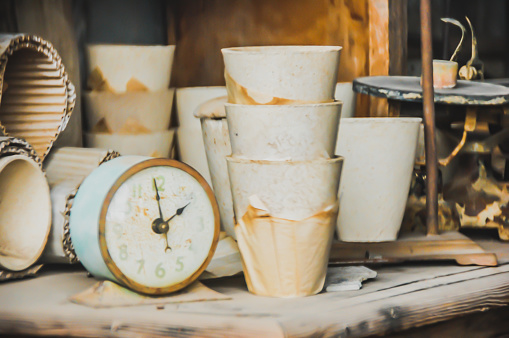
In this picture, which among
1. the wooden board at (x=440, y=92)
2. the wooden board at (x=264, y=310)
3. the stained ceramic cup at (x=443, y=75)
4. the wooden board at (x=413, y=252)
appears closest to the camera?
the wooden board at (x=264, y=310)

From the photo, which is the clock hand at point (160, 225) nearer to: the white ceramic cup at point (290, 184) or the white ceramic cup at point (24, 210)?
the white ceramic cup at point (290, 184)

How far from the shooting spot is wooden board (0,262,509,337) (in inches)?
67.3

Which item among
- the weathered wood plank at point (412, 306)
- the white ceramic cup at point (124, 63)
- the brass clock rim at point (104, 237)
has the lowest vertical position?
the weathered wood plank at point (412, 306)

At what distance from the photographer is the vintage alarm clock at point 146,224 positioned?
1.84 metres

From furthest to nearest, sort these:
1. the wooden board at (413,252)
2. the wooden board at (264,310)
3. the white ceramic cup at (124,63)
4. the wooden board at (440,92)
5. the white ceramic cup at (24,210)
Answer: the white ceramic cup at (124,63) → the wooden board at (440,92) → the wooden board at (413,252) → the white ceramic cup at (24,210) → the wooden board at (264,310)

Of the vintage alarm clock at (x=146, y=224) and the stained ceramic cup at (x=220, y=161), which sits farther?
the stained ceramic cup at (x=220, y=161)

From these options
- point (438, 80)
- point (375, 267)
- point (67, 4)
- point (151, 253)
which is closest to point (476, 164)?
point (438, 80)

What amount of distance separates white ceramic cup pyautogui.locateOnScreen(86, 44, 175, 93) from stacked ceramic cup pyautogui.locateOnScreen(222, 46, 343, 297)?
907mm

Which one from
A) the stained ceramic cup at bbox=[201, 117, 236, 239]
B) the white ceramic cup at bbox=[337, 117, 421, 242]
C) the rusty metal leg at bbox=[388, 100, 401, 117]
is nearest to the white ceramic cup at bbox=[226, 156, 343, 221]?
the white ceramic cup at bbox=[337, 117, 421, 242]

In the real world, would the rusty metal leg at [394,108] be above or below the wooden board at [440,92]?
below

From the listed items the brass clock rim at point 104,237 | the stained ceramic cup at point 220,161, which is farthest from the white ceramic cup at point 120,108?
the brass clock rim at point 104,237

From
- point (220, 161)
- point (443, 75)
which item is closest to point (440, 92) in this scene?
point (443, 75)

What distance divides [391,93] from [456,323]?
30.3 inches

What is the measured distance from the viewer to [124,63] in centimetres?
273
